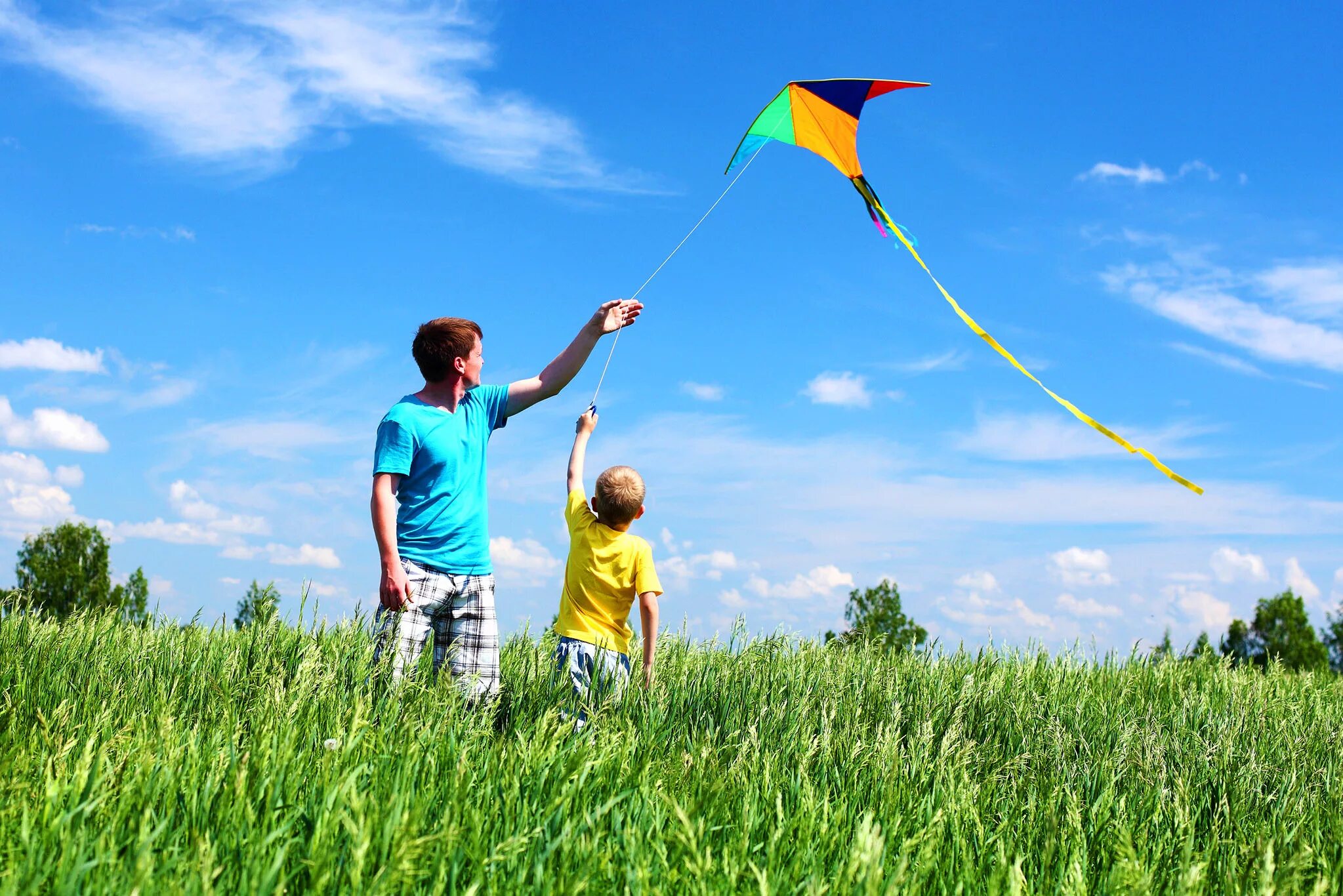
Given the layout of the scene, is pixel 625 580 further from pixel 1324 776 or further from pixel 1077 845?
pixel 1324 776

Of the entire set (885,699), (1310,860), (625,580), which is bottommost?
(1310,860)

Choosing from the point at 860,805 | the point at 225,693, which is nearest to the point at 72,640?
the point at 225,693

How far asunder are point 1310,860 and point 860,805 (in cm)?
181

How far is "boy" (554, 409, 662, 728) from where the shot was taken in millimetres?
4828

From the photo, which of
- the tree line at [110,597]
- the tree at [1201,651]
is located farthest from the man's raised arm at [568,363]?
the tree line at [110,597]

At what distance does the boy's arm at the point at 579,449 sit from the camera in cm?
511

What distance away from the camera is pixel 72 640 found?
5621 millimetres

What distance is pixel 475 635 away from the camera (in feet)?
15.7

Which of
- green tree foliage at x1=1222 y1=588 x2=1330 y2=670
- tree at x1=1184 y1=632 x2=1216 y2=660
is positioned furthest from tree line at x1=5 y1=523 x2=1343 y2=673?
tree at x1=1184 y1=632 x2=1216 y2=660

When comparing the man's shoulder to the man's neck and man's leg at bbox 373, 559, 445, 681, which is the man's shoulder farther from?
man's leg at bbox 373, 559, 445, 681

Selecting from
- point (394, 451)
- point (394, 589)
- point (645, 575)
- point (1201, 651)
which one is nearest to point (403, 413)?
point (394, 451)

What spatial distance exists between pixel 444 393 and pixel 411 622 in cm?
116

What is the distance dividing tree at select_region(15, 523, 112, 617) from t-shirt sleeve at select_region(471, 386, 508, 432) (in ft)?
68.7

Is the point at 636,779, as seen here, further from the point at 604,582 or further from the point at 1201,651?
the point at 1201,651
